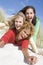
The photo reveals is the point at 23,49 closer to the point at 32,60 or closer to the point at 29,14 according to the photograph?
the point at 32,60

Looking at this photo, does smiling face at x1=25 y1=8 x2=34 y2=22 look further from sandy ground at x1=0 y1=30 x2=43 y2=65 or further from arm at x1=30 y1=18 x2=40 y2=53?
sandy ground at x1=0 y1=30 x2=43 y2=65

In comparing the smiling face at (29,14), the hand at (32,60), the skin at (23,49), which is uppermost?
the smiling face at (29,14)

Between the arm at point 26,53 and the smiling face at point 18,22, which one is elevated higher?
the smiling face at point 18,22

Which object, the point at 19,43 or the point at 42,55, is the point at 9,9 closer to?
the point at 19,43

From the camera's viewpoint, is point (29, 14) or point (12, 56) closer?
point (12, 56)

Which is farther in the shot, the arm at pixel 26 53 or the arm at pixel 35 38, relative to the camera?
the arm at pixel 35 38

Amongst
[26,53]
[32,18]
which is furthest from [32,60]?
[32,18]

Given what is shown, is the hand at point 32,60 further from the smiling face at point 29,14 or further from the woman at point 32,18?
the smiling face at point 29,14

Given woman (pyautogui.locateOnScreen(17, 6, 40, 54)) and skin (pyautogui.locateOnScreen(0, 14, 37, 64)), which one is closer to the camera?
skin (pyautogui.locateOnScreen(0, 14, 37, 64))

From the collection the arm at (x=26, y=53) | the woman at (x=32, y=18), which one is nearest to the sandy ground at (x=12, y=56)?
the arm at (x=26, y=53)

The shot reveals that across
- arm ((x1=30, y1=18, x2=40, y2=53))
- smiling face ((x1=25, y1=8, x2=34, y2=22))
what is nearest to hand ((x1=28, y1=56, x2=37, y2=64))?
arm ((x1=30, y1=18, x2=40, y2=53))

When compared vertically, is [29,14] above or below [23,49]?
above

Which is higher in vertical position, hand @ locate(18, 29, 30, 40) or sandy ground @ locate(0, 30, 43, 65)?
hand @ locate(18, 29, 30, 40)

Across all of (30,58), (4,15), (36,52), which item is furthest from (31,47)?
(4,15)
